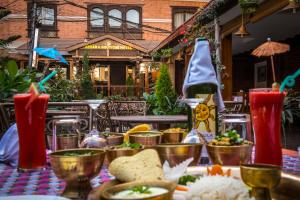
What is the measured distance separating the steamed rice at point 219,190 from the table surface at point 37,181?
0.29 meters

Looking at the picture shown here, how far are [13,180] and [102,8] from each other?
21.5 meters

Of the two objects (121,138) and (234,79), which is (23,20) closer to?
(234,79)

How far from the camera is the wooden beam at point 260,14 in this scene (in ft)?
24.1

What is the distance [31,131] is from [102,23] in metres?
21.3

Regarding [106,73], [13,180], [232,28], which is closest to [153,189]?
[13,180]

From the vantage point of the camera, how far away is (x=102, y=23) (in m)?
22.1

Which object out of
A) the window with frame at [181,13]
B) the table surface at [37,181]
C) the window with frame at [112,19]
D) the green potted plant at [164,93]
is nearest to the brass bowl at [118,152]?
the table surface at [37,181]

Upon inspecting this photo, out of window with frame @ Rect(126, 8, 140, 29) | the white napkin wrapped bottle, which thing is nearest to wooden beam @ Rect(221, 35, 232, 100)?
the white napkin wrapped bottle

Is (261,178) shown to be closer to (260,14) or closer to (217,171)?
(217,171)

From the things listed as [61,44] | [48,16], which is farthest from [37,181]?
[48,16]

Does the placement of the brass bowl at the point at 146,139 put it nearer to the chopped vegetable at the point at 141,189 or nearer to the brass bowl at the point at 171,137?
the brass bowl at the point at 171,137

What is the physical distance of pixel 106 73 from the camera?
856 inches

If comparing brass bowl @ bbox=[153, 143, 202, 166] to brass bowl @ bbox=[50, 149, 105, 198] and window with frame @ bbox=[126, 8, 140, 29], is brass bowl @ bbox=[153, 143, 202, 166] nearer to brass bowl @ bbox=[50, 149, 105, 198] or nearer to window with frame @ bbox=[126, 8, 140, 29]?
brass bowl @ bbox=[50, 149, 105, 198]

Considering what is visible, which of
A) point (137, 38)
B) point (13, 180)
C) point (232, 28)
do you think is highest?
point (137, 38)
